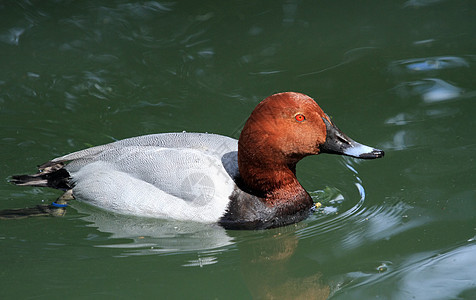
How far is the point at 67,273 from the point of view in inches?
191

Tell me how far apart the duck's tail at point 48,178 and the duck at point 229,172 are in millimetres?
228

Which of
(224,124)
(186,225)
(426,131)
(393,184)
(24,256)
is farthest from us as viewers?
(224,124)

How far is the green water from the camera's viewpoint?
15.7 feet

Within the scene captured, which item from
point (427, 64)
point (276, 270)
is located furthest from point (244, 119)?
point (276, 270)

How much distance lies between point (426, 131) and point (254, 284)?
122 inches

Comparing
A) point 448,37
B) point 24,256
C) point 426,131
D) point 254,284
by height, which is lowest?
point 254,284

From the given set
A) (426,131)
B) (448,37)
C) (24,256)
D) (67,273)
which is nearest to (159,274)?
(67,273)

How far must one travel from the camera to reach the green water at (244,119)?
188 inches

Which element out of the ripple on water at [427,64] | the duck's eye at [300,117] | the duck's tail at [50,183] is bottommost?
the duck's tail at [50,183]

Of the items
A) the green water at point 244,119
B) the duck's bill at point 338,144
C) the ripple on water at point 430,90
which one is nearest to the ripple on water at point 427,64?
the green water at point 244,119

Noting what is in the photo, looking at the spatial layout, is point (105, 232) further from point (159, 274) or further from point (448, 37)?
point (448, 37)

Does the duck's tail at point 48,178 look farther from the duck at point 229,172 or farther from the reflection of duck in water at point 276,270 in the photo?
the reflection of duck in water at point 276,270

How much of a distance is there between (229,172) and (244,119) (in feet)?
5.67

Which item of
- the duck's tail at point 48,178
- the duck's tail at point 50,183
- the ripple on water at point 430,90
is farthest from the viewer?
the ripple on water at point 430,90
